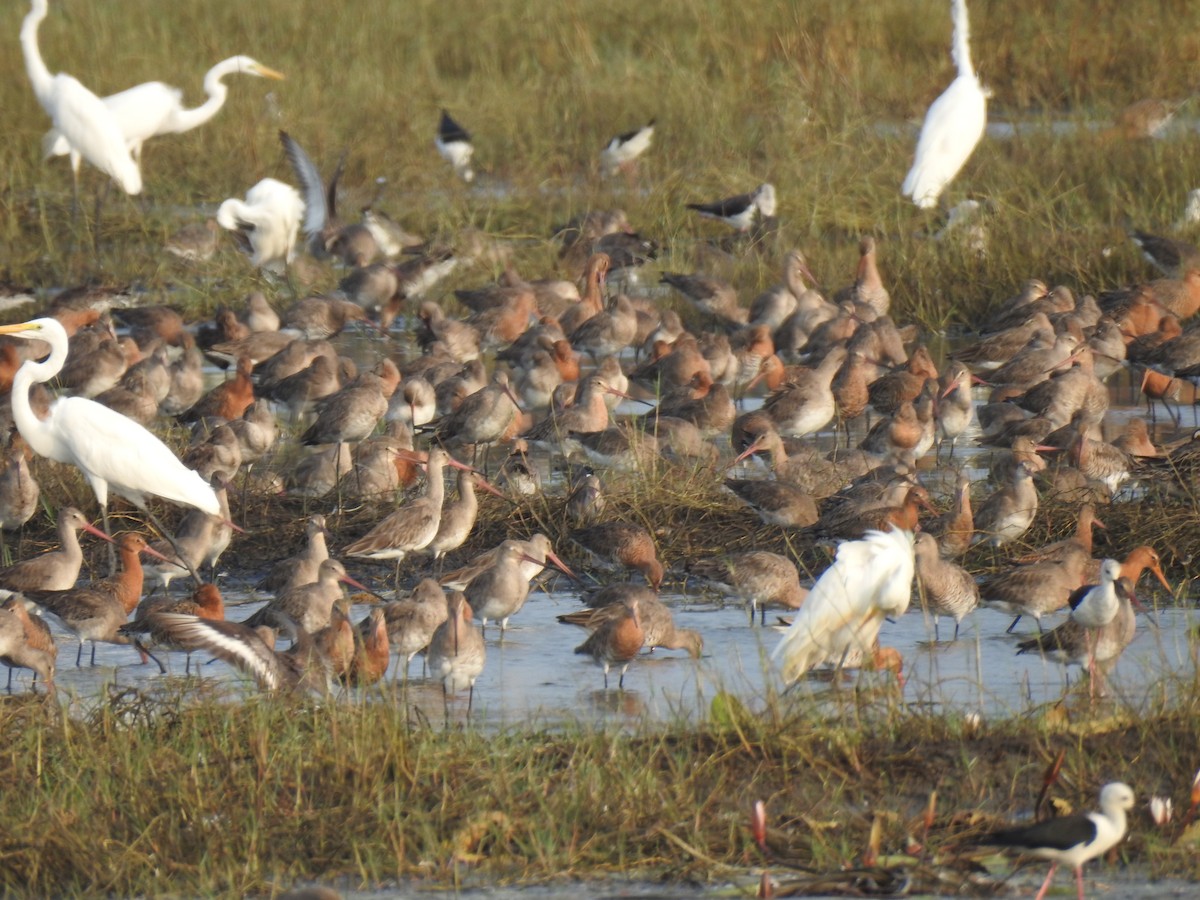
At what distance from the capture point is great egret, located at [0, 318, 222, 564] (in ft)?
32.5

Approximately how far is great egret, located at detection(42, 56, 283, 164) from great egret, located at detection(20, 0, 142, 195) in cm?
33

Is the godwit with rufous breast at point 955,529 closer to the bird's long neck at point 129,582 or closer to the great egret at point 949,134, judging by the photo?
the bird's long neck at point 129,582

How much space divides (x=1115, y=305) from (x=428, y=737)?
1028 centimetres

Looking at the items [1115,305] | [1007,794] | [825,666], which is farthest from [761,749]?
[1115,305]

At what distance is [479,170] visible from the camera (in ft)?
70.9

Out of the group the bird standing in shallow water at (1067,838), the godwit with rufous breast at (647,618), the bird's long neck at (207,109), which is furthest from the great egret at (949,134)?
the bird standing in shallow water at (1067,838)

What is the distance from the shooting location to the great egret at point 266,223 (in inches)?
693

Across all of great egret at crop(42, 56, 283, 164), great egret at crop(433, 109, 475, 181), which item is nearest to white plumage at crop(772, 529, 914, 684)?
great egret at crop(42, 56, 283, 164)

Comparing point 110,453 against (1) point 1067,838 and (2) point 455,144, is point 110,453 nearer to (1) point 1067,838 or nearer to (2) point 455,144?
(1) point 1067,838

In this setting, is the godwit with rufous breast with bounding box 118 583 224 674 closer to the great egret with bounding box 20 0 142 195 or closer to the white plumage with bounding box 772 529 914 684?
the white plumage with bounding box 772 529 914 684

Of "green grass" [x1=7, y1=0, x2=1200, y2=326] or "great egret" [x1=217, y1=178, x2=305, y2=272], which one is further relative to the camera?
"great egret" [x1=217, y1=178, x2=305, y2=272]

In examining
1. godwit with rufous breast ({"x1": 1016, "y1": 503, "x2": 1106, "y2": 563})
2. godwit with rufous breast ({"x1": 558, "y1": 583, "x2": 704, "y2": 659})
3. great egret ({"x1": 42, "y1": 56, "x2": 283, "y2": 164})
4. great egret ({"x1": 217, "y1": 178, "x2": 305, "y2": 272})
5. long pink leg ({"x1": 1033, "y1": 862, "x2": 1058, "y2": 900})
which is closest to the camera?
long pink leg ({"x1": 1033, "y1": 862, "x2": 1058, "y2": 900})

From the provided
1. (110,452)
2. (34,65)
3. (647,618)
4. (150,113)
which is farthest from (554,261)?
(647,618)

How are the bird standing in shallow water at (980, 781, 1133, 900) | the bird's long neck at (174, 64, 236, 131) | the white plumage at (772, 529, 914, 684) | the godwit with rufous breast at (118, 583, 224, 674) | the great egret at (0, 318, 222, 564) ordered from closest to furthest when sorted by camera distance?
1. the bird standing in shallow water at (980, 781, 1133, 900)
2. the white plumage at (772, 529, 914, 684)
3. the godwit with rufous breast at (118, 583, 224, 674)
4. the great egret at (0, 318, 222, 564)
5. the bird's long neck at (174, 64, 236, 131)
